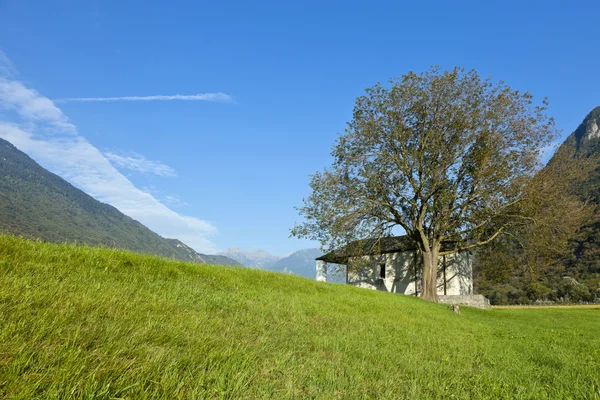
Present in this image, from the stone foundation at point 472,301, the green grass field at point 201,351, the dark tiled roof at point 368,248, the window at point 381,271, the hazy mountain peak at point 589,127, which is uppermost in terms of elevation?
the hazy mountain peak at point 589,127

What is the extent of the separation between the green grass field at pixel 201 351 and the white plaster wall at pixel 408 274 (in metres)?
Answer: 29.7

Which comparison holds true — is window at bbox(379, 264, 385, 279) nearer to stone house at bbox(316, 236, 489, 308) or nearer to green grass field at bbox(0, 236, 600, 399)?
stone house at bbox(316, 236, 489, 308)

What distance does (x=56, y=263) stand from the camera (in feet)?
25.4

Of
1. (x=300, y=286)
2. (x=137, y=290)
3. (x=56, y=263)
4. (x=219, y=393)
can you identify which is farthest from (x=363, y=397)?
(x=300, y=286)

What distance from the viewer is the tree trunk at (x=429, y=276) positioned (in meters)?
29.8

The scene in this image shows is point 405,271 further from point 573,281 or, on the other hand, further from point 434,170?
point 573,281

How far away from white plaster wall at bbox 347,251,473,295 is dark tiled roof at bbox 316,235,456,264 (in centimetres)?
80

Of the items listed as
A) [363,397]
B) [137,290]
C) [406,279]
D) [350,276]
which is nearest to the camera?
[363,397]

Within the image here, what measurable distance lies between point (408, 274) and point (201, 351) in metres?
39.0

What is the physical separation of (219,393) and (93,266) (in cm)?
678

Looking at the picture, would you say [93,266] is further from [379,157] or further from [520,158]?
[520,158]

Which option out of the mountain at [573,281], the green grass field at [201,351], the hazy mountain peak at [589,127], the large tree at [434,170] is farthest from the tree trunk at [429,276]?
the hazy mountain peak at [589,127]

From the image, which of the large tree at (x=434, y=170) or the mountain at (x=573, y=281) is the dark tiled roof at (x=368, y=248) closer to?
the large tree at (x=434, y=170)

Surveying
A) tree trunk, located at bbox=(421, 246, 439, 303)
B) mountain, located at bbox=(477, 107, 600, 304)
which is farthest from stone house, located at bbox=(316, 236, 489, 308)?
mountain, located at bbox=(477, 107, 600, 304)
